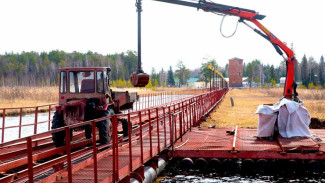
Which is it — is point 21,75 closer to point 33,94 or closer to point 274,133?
point 33,94

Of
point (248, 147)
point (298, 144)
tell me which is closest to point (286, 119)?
point (298, 144)

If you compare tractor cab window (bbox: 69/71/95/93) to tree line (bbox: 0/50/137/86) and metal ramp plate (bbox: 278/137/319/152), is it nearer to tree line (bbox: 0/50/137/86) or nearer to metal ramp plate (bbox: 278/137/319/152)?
metal ramp plate (bbox: 278/137/319/152)

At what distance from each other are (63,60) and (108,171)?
144 m

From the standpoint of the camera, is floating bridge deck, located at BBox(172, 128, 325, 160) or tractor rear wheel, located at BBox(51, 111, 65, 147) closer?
tractor rear wheel, located at BBox(51, 111, 65, 147)

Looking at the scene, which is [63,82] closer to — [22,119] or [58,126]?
[58,126]

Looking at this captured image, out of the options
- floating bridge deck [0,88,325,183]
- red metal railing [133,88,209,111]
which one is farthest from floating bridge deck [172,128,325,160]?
red metal railing [133,88,209,111]

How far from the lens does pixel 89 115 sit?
1109 centimetres

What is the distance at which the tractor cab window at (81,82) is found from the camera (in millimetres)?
11375

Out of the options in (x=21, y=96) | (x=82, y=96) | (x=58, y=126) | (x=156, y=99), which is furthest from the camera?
(x=156, y=99)

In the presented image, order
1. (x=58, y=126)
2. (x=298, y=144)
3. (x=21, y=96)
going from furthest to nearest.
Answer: (x=21, y=96) → (x=298, y=144) → (x=58, y=126)

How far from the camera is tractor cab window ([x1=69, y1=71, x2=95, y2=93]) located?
37.3 ft

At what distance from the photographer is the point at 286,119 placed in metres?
13.2

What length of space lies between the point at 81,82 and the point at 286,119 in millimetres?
6612

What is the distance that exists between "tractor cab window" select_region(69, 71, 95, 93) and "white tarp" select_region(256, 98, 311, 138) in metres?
5.45
